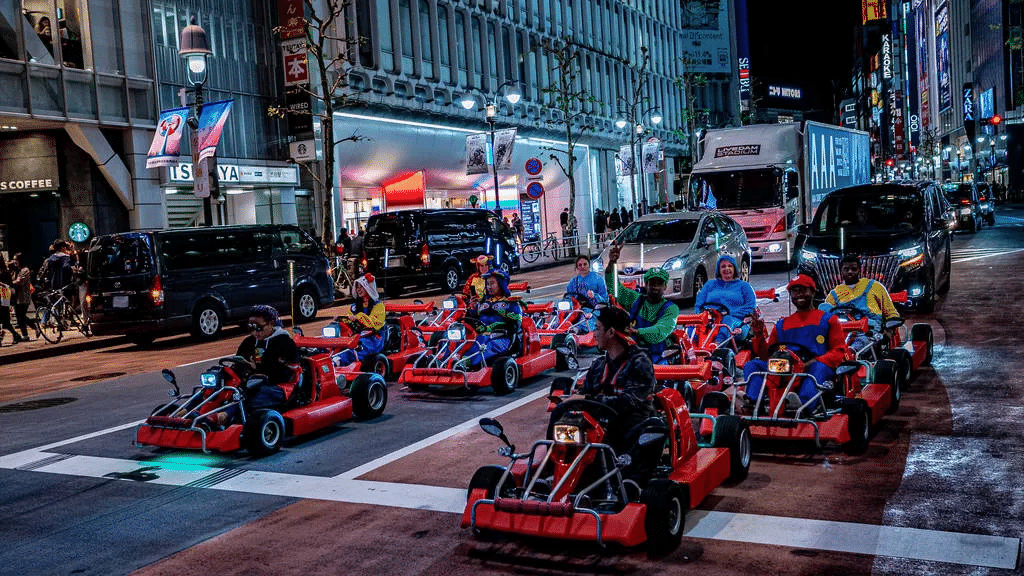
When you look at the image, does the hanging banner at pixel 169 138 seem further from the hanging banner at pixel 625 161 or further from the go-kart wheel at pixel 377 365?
the hanging banner at pixel 625 161

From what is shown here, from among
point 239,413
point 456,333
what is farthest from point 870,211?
point 239,413

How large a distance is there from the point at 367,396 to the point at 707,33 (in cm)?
9295

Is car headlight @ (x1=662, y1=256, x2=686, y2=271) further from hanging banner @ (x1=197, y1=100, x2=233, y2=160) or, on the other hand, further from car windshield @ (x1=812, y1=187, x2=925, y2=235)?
hanging banner @ (x1=197, y1=100, x2=233, y2=160)

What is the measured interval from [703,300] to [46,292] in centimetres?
1510

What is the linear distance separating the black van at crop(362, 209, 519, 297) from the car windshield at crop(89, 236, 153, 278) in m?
8.64

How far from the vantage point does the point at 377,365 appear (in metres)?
12.5

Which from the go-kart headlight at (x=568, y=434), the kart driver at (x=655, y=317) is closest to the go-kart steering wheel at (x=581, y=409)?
the go-kart headlight at (x=568, y=434)

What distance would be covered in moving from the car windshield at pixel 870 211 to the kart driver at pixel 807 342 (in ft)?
29.3

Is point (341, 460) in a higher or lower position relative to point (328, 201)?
lower

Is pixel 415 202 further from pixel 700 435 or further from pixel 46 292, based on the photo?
pixel 700 435

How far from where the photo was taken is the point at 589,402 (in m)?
6.17

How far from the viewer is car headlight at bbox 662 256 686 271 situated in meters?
18.8

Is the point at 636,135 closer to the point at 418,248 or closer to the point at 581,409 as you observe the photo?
the point at 418,248

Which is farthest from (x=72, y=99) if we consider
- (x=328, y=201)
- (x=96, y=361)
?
(x=96, y=361)
